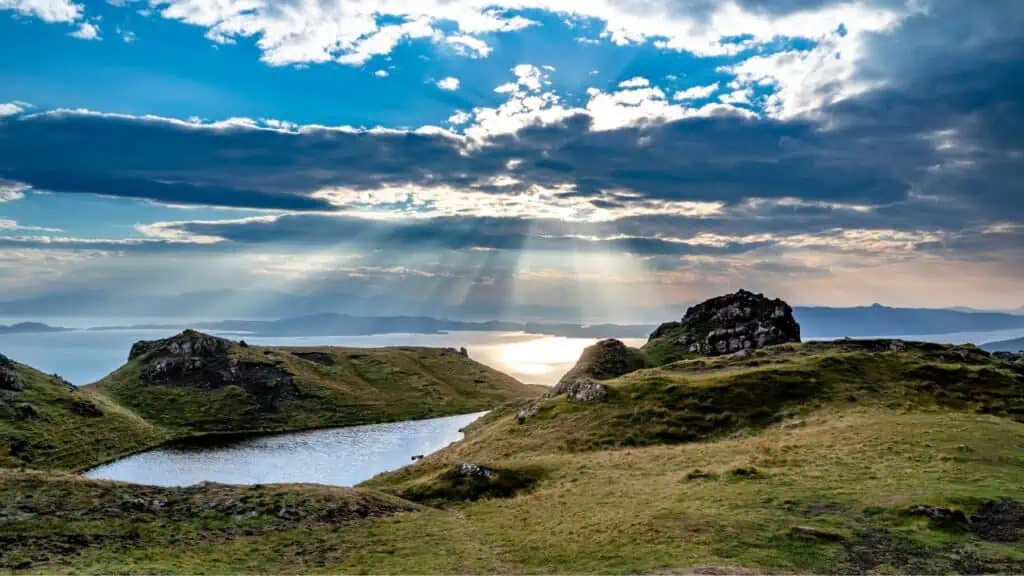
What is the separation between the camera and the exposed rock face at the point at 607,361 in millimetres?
153000

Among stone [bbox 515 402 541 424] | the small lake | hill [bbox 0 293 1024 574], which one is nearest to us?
hill [bbox 0 293 1024 574]

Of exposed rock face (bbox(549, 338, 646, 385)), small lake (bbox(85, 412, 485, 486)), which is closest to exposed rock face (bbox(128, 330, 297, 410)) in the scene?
A: small lake (bbox(85, 412, 485, 486))

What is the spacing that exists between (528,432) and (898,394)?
5425 cm

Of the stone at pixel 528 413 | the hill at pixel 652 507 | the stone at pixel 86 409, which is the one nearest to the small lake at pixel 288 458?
the stone at pixel 86 409

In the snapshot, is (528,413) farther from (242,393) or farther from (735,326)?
(242,393)

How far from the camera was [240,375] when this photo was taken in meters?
176

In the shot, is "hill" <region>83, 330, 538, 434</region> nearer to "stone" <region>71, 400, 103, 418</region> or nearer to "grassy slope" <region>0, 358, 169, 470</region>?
"grassy slope" <region>0, 358, 169, 470</region>

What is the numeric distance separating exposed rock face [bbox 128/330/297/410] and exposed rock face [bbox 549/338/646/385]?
82.7 m

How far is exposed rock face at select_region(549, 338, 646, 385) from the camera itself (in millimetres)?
153000

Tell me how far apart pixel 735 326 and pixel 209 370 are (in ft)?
505

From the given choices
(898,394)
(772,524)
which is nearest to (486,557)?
(772,524)

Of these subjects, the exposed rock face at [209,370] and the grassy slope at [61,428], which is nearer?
the grassy slope at [61,428]

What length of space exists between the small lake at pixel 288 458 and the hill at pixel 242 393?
16.7 m

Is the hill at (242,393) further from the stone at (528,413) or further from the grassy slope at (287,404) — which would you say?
the stone at (528,413)
